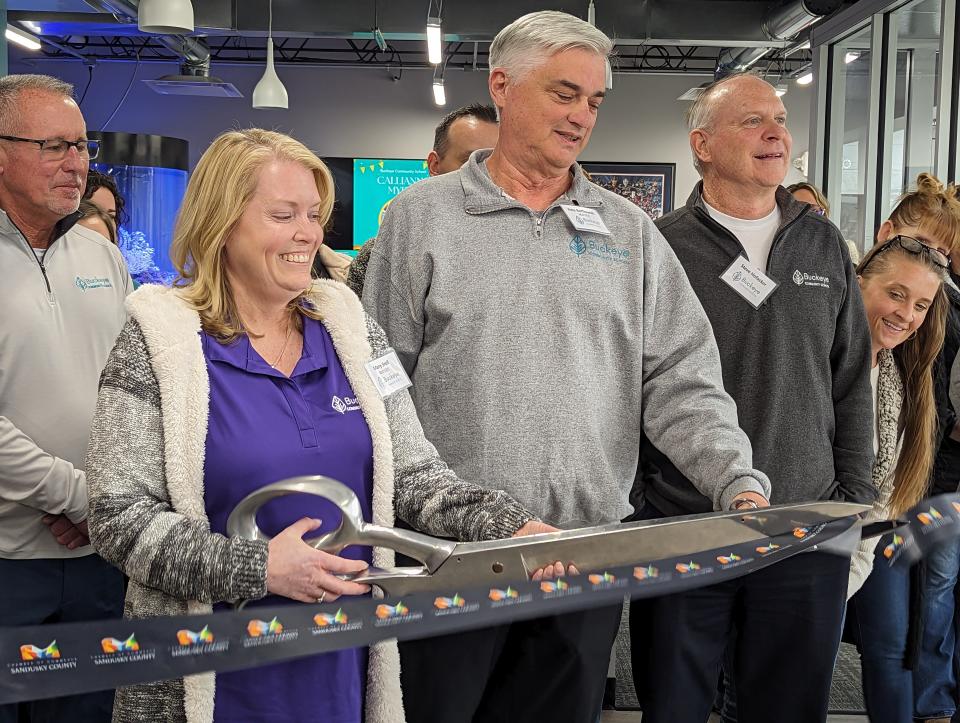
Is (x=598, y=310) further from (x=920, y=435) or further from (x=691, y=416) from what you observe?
(x=920, y=435)

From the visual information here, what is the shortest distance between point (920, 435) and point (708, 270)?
808 mm

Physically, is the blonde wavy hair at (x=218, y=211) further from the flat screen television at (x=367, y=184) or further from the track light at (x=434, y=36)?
the flat screen television at (x=367, y=184)

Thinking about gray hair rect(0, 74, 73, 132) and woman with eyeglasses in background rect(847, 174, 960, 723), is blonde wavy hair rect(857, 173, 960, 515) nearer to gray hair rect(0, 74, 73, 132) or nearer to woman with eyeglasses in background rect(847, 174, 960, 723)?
woman with eyeglasses in background rect(847, 174, 960, 723)

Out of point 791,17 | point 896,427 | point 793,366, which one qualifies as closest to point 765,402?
point 793,366

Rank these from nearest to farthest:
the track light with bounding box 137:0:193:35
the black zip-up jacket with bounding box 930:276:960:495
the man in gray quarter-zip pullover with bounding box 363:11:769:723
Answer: the man in gray quarter-zip pullover with bounding box 363:11:769:723
the black zip-up jacket with bounding box 930:276:960:495
the track light with bounding box 137:0:193:35

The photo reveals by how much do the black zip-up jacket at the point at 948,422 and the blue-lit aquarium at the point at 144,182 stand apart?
8259 millimetres

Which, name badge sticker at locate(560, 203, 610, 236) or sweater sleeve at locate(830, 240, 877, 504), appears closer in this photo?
name badge sticker at locate(560, 203, 610, 236)

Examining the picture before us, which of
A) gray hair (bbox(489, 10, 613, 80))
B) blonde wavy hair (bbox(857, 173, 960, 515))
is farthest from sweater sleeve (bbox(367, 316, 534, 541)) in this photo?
blonde wavy hair (bbox(857, 173, 960, 515))

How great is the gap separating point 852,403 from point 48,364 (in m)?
1.93

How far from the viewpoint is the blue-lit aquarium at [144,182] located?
9.98 m

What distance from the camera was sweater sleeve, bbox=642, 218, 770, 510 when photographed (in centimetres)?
191

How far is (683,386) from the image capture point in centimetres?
197

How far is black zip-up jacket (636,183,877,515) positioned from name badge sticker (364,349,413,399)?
77cm

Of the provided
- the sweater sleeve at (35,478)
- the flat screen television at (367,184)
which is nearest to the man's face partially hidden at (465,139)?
the sweater sleeve at (35,478)
